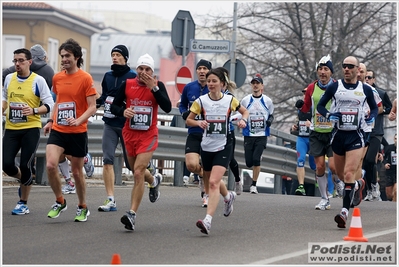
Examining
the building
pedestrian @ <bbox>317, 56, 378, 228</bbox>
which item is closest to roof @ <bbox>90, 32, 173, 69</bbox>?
the building

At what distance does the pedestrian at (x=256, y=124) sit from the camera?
18.0 meters

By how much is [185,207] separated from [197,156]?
1.02 m

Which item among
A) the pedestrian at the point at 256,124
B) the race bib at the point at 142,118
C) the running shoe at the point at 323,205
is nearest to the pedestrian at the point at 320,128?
the running shoe at the point at 323,205

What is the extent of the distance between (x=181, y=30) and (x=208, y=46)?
0.65 meters

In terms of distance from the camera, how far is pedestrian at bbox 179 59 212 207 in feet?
44.4

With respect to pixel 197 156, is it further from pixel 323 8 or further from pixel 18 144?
pixel 323 8

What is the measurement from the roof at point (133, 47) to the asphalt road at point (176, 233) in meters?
98.2

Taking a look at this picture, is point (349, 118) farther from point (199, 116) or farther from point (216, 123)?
point (199, 116)

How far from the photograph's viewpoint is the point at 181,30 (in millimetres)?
21641

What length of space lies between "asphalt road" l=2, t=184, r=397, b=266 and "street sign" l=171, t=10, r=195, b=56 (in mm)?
6510

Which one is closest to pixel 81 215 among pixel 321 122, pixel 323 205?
pixel 323 205

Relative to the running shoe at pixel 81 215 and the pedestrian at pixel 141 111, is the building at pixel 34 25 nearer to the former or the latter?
the running shoe at pixel 81 215

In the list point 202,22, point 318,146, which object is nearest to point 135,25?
point 202,22

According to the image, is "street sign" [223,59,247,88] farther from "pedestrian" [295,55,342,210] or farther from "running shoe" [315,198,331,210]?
"running shoe" [315,198,331,210]
